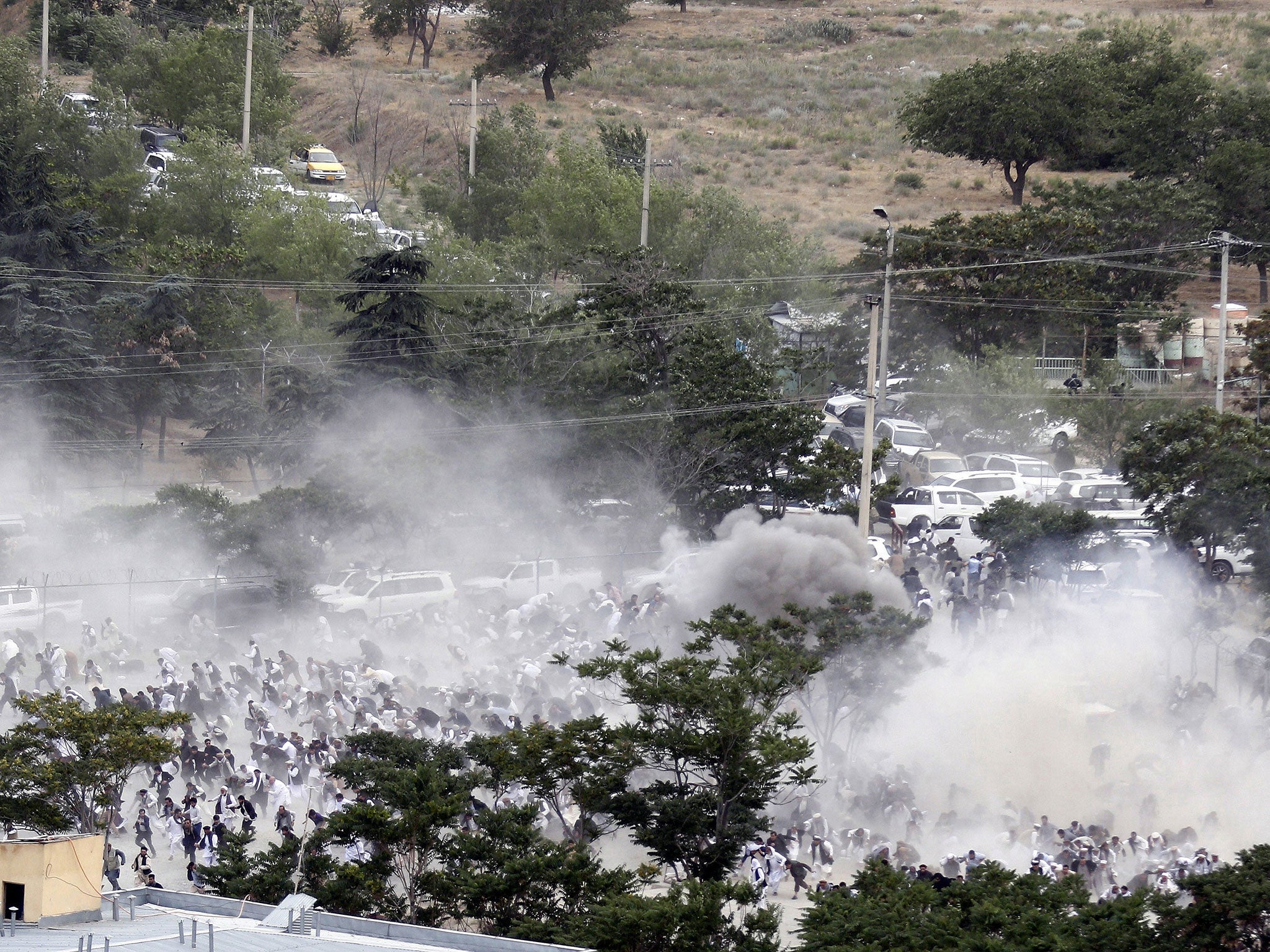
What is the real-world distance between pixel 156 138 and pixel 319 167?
6.58 metres

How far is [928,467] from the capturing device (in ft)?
127

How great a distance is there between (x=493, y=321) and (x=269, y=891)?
25.4m

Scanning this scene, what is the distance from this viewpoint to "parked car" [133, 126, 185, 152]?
6022 cm

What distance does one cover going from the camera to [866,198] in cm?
6650

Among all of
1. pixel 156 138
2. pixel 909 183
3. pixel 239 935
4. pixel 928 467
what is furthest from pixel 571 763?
pixel 909 183

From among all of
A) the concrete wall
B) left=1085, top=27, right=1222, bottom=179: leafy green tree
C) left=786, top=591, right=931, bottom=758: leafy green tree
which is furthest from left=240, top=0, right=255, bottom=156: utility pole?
the concrete wall

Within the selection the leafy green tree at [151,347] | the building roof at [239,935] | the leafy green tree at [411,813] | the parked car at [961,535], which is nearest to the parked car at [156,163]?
the leafy green tree at [151,347]

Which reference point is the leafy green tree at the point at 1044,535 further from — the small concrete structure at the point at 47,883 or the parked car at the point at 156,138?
the parked car at the point at 156,138

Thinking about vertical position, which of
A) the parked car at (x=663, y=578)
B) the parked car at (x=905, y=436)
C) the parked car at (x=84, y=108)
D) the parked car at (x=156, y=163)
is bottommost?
the parked car at (x=663, y=578)

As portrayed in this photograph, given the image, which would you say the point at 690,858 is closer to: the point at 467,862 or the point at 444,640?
the point at 467,862

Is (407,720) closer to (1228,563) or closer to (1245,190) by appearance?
(1228,563)

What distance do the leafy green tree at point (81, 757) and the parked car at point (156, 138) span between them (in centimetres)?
4537

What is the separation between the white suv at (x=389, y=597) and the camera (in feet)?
100

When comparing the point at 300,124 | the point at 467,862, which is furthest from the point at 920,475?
the point at 300,124
